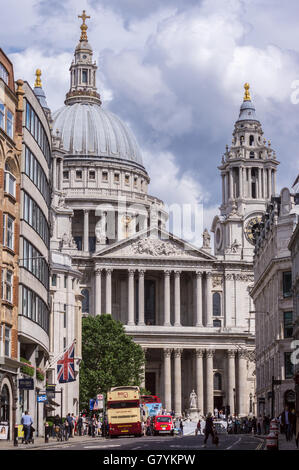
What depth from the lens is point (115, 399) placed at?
85562 mm

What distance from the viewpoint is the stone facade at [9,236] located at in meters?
66.6

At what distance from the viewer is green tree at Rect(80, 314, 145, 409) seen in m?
134

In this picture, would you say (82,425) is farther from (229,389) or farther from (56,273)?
(229,389)

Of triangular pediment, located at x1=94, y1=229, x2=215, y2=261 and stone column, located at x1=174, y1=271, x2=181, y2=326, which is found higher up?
triangular pediment, located at x1=94, y1=229, x2=215, y2=261

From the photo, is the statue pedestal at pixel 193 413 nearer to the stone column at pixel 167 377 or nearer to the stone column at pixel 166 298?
the stone column at pixel 167 377

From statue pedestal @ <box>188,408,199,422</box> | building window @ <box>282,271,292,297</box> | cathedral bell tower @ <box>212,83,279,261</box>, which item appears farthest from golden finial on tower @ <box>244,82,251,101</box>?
building window @ <box>282,271,292,297</box>

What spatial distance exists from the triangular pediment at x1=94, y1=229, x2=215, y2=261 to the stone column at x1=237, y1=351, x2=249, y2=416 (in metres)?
16.8

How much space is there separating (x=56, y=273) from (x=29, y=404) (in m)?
35.8

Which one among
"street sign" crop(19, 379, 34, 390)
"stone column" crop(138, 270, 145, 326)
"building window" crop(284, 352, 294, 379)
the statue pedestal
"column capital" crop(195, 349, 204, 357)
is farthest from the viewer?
"column capital" crop(195, 349, 204, 357)

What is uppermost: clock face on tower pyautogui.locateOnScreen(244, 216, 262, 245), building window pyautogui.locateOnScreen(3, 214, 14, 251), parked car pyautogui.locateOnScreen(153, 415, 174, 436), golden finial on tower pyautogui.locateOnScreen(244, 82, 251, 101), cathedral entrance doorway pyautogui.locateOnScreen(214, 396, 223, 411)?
golden finial on tower pyautogui.locateOnScreen(244, 82, 251, 101)

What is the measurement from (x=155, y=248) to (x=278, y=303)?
220 feet

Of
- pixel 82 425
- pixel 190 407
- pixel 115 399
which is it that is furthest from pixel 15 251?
pixel 190 407

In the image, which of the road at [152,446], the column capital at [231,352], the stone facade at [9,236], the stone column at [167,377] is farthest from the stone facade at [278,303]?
the column capital at [231,352]

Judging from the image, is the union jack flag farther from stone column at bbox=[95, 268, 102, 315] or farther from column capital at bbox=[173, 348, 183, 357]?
column capital at bbox=[173, 348, 183, 357]
